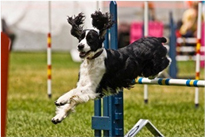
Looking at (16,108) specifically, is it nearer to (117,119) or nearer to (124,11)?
(117,119)

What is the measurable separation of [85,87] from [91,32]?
1.43 ft

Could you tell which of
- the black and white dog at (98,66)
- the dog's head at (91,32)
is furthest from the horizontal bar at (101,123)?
the dog's head at (91,32)

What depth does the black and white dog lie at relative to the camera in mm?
4859

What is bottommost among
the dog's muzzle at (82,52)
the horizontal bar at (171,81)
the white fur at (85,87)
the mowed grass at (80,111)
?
the mowed grass at (80,111)

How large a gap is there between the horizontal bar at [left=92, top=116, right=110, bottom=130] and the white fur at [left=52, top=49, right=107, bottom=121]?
3.16 ft

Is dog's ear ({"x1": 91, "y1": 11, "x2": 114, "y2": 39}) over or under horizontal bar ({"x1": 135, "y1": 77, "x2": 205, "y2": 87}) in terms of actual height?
over

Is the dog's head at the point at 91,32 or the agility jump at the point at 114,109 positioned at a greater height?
the dog's head at the point at 91,32

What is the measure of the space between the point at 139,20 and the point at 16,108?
586 inches

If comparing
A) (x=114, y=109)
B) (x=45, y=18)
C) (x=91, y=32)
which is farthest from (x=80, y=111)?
(x=45, y=18)

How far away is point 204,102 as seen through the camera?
10180mm

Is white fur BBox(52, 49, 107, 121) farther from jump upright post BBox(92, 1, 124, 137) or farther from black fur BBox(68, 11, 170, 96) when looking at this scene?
jump upright post BBox(92, 1, 124, 137)

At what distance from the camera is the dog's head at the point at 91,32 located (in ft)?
15.9

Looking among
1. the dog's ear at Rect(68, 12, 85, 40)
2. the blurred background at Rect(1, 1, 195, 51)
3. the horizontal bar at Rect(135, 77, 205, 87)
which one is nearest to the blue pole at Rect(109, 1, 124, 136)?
the horizontal bar at Rect(135, 77, 205, 87)

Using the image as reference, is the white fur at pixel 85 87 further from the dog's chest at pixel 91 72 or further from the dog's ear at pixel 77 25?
the dog's ear at pixel 77 25
